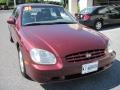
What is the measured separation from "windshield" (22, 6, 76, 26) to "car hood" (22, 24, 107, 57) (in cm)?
33

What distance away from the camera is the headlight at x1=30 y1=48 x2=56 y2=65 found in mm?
4289

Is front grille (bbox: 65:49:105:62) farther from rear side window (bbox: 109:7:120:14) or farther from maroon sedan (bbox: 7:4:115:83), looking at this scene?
rear side window (bbox: 109:7:120:14)

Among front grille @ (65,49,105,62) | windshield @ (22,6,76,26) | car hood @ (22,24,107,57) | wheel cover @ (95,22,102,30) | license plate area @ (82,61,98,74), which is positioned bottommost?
wheel cover @ (95,22,102,30)

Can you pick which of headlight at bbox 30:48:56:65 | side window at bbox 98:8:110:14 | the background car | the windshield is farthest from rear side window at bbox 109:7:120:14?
headlight at bbox 30:48:56:65

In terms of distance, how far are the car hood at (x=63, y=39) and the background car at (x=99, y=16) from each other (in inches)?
294

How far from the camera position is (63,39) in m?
4.73

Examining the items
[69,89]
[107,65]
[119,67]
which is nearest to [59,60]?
[69,89]

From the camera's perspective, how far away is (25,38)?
4.96m

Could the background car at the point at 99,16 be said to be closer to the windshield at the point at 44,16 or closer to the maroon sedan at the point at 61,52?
the windshield at the point at 44,16

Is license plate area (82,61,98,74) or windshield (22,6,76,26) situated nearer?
Result: license plate area (82,61,98,74)

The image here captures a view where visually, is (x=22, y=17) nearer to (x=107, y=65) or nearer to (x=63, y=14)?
(x=63, y=14)

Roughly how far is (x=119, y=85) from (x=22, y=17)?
2.78 meters

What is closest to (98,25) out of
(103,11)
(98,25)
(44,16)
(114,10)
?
(98,25)

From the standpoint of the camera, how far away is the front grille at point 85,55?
436cm
